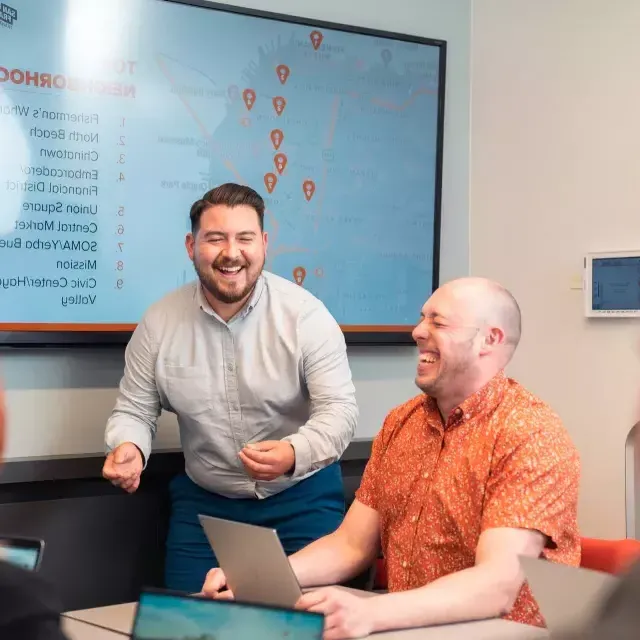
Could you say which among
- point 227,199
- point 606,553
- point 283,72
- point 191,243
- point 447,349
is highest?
point 283,72

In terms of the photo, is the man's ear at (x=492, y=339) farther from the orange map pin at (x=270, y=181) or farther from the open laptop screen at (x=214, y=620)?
the orange map pin at (x=270, y=181)

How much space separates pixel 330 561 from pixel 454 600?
0.46m

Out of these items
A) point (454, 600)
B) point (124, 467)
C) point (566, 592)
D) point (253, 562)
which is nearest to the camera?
point (566, 592)

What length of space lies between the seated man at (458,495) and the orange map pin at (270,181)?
1.27 meters

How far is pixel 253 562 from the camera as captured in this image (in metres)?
1.83

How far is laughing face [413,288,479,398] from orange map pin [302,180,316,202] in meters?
1.35

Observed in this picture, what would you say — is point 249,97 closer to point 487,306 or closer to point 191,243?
point 191,243

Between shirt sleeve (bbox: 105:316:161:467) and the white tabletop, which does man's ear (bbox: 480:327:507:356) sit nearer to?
the white tabletop

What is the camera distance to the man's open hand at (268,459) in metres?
2.53

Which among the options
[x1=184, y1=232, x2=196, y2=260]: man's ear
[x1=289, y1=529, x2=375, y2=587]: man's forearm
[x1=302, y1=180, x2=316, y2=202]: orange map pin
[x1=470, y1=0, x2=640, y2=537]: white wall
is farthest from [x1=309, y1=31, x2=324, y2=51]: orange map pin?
[x1=289, y1=529, x2=375, y2=587]: man's forearm

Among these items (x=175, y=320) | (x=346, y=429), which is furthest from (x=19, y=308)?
(x=346, y=429)

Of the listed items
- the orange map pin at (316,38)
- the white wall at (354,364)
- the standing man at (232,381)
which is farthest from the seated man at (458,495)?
the orange map pin at (316,38)

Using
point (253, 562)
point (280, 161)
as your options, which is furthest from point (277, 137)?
point (253, 562)

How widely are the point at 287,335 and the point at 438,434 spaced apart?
727 mm
